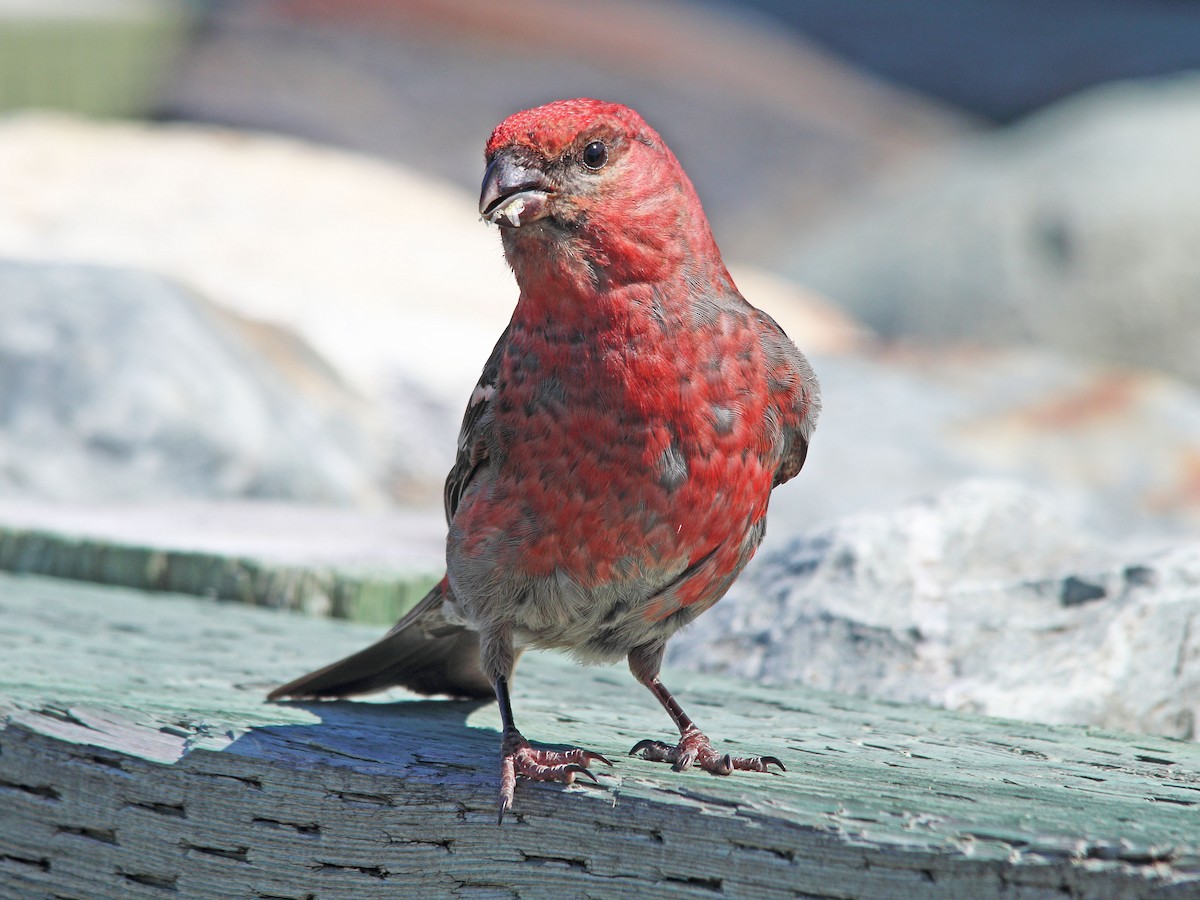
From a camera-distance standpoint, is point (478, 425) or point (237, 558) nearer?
point (478, 425)

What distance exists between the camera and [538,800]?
7.82 feet

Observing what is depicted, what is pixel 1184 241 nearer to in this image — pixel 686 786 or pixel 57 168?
pixel 57 168

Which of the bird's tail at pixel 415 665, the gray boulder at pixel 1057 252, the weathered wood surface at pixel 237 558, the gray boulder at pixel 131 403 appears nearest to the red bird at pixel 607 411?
the bird's tail at pixel 415 665

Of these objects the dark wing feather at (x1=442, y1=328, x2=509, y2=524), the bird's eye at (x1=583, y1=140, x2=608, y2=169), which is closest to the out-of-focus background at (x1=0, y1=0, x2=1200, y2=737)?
the dark wing feather at (x1=442, y1=328, x2=509, y2=524)

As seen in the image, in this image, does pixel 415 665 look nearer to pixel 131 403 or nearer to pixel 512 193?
pixel 512 193

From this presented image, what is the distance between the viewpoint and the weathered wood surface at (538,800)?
2.09 meters

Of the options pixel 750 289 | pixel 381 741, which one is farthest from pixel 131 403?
pixel 750 289

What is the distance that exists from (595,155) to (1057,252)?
9.00 metres

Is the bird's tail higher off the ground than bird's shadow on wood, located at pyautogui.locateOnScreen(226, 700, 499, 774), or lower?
higher

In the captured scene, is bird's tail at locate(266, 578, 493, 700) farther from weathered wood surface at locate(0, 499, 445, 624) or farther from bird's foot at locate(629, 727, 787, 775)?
weathered wood surface at locate(0, 499, 445, 624)

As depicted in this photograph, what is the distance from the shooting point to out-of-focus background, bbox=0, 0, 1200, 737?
381 centimetres

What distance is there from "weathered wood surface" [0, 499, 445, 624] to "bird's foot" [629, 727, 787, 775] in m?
1.59

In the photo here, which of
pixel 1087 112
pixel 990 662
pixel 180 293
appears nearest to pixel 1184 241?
pixel 1087 112

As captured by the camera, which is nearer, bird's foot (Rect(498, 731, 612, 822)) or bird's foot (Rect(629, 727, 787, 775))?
bird's foot (Rect(498, 731, 612, 822))
